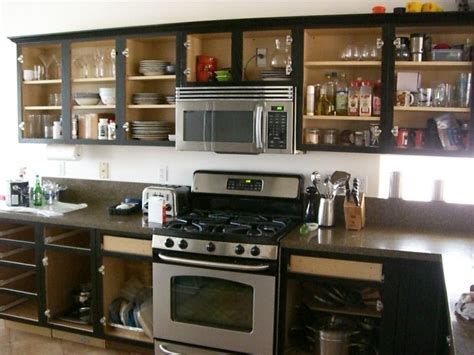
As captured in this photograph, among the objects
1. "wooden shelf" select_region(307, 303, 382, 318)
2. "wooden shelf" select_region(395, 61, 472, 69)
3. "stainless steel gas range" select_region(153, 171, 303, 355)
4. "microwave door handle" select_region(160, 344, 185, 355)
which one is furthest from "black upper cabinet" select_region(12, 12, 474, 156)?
"microwave door handle" select_region(160, 344, 185, 355)

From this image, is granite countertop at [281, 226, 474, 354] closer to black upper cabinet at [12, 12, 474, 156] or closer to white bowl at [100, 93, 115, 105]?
black upper cabinet at [12, 12, 474, 156]

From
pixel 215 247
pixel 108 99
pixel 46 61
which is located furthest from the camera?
pixel 46 61

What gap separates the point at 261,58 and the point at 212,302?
1.58 metres

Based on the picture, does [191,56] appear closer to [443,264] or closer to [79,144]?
[79,144]

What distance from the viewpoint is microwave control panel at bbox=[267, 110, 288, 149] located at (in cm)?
290

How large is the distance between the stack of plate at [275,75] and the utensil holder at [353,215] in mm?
836

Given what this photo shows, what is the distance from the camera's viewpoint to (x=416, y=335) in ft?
8.25

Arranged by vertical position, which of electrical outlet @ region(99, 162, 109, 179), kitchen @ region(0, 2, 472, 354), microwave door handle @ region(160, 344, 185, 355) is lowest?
microwave door handle @ region(160, 344, 185, 355)

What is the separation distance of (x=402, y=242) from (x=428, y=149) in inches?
21.9

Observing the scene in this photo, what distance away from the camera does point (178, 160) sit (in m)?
3.57

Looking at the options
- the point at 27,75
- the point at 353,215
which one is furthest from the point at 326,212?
the point at 27,75

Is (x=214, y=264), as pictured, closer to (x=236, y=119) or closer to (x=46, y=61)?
(x=236, y=119)

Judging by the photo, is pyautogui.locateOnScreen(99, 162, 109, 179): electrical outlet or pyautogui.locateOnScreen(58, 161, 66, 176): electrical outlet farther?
pyautogui.locateOnScreen(58, 161, 66, 176): electrical outlet

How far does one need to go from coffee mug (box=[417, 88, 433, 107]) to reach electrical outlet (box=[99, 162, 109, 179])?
2.27 m
